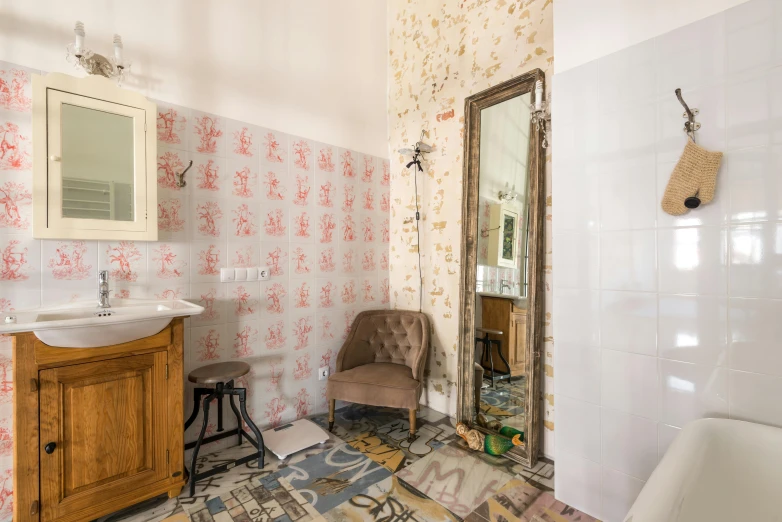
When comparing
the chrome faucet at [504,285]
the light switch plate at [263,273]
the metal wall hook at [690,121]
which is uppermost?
the metal wall hook at [690,121]

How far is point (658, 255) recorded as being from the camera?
1.40m

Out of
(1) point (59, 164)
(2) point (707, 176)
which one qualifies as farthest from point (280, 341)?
(2) point (707, 176)

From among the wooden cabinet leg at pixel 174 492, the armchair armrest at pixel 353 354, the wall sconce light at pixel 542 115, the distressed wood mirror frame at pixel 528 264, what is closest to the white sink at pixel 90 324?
the wooden cabinet leg at pixel 174 492

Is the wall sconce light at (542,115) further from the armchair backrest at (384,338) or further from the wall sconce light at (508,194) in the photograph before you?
the armchair backrest at (384,338)

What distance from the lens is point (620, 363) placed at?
150cm

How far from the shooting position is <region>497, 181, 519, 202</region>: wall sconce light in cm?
224

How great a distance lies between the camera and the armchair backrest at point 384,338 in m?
2.65

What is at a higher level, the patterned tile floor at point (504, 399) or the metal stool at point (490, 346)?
the metal stool at point (490, 346)

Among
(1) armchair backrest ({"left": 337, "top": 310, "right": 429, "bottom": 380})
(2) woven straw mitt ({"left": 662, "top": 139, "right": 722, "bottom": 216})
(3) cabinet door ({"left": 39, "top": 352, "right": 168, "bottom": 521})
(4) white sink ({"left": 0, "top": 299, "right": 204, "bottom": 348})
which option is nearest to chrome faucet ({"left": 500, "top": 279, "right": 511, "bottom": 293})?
(1) armchair backrest ({"left": 337, "top": 310, "right": 429, "bottom": 380})

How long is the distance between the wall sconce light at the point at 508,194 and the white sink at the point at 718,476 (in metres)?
1.47

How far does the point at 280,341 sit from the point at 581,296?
193cm

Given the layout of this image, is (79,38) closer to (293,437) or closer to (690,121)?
(293,437)

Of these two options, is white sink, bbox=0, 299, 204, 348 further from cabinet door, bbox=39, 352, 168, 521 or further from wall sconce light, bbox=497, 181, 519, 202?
wall sconce light, bbox=497, 181, 519, 202

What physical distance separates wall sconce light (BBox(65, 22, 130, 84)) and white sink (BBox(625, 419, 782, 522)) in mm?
2704
